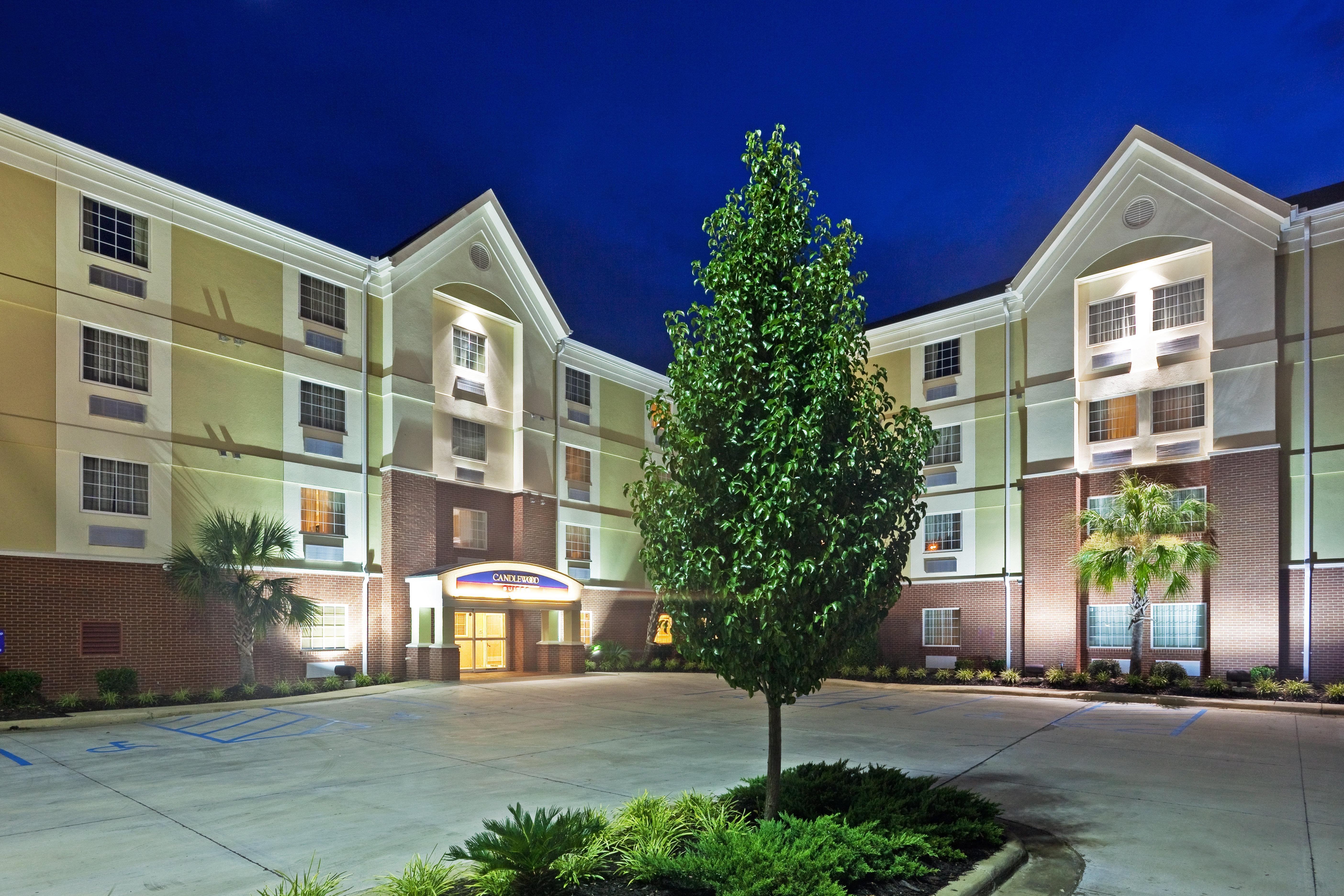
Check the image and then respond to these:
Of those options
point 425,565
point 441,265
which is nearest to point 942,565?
Answer: point 425,565

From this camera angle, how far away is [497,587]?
30.2 m

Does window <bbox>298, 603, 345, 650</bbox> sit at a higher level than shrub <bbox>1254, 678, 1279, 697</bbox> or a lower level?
higher

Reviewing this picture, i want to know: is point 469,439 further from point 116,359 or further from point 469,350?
point 116,359

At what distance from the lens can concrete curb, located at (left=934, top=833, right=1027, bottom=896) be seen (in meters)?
7.39

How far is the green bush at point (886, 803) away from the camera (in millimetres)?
8266

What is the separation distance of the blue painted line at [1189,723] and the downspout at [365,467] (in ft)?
73.7

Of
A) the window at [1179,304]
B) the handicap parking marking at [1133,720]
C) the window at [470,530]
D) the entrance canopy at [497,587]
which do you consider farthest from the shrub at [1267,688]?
the window at [470,530]

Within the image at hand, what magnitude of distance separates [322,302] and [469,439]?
707 centimetres

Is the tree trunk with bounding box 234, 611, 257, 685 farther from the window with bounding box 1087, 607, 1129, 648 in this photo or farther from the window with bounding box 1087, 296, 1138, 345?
the window with bounding box 1087, 296, 1138, 345

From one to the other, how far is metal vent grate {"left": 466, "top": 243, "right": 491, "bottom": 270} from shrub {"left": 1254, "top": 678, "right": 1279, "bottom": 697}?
28510 millimetres

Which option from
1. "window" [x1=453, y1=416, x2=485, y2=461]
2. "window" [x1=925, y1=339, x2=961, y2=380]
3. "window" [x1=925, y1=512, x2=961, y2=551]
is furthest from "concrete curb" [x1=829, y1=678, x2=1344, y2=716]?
"window" [x1=453, y1=416, x2=485, y2=461]

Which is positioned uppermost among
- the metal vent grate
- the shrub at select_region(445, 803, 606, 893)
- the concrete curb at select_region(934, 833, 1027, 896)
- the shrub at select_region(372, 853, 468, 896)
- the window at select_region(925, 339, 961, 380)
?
the metal vent grate

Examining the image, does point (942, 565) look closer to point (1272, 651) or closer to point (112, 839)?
point (1272, 651)

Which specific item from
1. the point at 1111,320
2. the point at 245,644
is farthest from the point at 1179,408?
the point at 245,644
